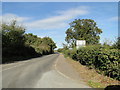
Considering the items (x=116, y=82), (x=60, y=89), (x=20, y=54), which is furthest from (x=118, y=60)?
(x=20, y=54)

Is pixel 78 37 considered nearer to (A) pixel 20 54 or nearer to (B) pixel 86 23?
(B) pixel 86 23

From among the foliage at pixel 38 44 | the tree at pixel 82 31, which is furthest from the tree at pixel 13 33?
the tree at pixel 82 31

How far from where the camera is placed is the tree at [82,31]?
2196 inches

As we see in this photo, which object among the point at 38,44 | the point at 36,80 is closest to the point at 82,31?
the point at 38,44

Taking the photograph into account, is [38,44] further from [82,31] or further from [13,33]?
[13,33]

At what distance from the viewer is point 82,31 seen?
55281 mm

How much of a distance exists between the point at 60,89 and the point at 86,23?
52717 mm

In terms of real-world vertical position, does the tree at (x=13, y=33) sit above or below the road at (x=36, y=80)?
above

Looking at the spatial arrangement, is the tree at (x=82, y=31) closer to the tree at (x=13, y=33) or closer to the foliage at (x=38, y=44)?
the foliage at (x=38, y=44)

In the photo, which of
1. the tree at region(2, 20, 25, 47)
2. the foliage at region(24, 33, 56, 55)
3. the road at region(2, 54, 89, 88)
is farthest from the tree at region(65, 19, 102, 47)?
the road at region(2, 54, 89, 88)

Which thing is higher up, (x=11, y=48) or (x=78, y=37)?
(x=78, y=37)

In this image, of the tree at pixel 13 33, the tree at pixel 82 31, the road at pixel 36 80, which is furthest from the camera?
the tree at pixel 82 31

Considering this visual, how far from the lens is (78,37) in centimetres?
5584

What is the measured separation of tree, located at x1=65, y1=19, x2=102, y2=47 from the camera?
5578 centimetres
